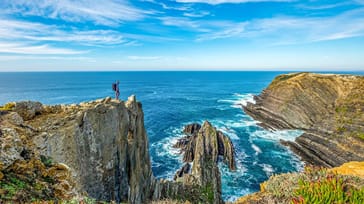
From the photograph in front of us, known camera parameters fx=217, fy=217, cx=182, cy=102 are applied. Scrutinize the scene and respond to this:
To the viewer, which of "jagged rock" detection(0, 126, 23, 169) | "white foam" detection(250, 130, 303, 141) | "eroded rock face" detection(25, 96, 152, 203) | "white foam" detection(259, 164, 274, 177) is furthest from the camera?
"white foam" detection(250, 130, 303, 141)

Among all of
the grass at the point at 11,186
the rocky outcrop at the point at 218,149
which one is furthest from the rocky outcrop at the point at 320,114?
the grass at the point at 11,186

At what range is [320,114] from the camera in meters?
57.9

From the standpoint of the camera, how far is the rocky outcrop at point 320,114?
40.0 m

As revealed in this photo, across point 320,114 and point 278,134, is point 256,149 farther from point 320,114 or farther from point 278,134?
point 320,114

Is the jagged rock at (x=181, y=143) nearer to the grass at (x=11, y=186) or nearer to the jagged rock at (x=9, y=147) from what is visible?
the jagged rock at (x=9, y=147)

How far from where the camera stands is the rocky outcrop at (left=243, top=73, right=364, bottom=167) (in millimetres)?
40044

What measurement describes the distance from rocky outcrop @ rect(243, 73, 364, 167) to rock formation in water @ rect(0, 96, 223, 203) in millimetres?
35884

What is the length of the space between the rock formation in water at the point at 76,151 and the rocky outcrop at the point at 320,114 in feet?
118

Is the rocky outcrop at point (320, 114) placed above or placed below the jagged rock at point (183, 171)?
above

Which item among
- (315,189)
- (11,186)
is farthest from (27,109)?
(315,189)

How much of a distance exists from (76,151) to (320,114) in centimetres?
6284

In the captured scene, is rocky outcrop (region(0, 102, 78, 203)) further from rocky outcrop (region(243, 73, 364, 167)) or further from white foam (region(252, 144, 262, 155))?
rocky outcrop (region(243, 73, 364, 167))

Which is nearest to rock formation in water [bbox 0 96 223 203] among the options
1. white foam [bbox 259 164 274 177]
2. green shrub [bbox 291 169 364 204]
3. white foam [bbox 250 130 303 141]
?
green shrub [bbox 291 169 364 204]

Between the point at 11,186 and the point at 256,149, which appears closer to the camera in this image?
the point at 11,186
